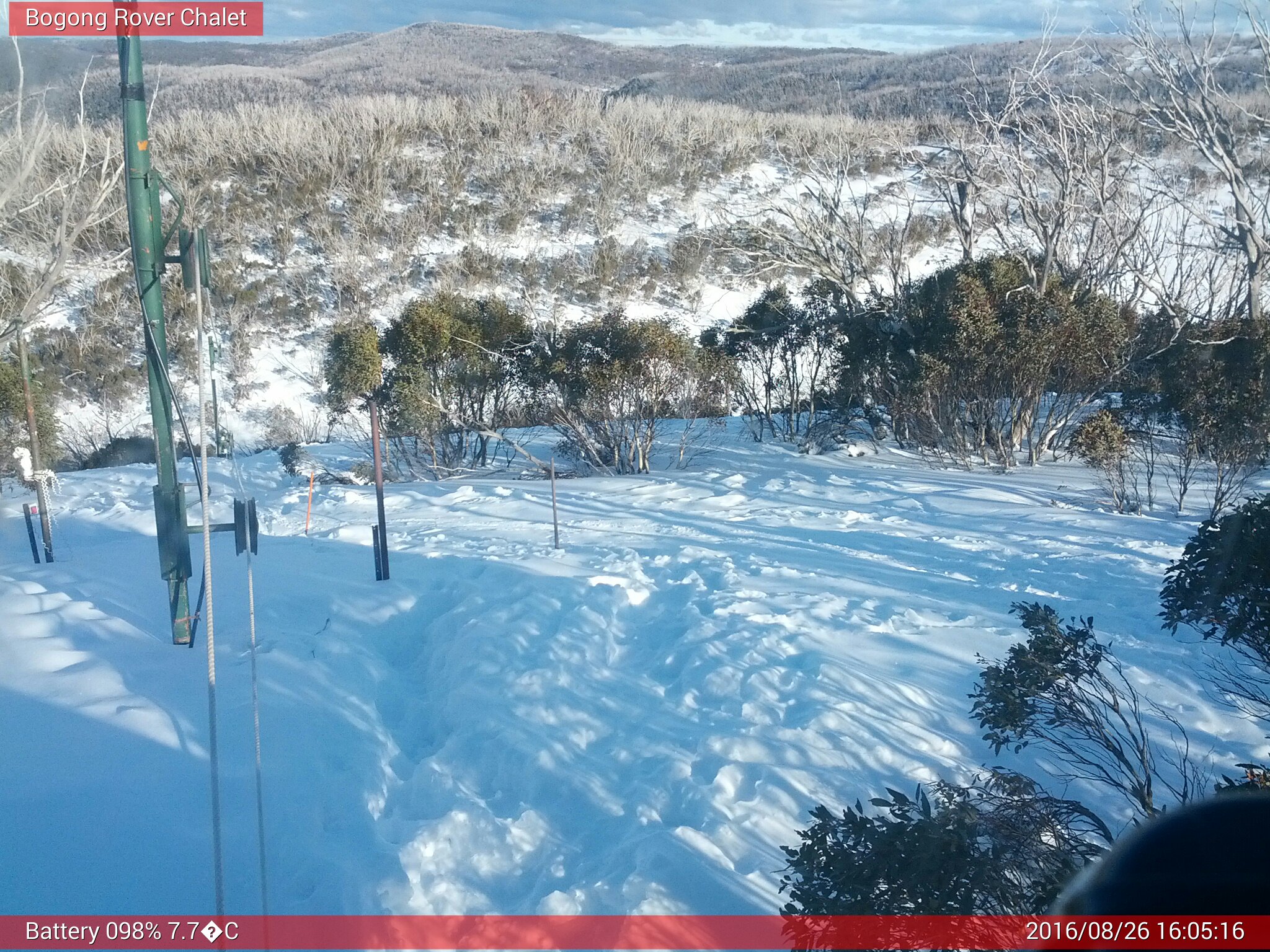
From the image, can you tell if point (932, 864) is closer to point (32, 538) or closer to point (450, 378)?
point (32, 538)

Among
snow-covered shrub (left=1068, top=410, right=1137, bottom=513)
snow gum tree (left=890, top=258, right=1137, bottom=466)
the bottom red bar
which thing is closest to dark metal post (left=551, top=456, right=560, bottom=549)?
the bottom red bar

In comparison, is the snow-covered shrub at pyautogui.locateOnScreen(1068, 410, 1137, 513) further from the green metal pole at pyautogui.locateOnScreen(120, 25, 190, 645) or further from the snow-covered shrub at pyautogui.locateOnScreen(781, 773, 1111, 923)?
the green metal pole at pyautogui.locateOnScreen(120, 25, 190, 645)

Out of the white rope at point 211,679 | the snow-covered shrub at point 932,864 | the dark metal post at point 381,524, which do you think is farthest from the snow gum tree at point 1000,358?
the white rope at point 211,679

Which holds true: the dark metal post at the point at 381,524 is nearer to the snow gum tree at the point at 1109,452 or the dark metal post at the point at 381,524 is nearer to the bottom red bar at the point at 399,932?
the bottom red bar at the point at 399,932

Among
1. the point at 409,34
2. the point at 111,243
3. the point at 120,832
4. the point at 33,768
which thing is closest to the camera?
the point at 120,832

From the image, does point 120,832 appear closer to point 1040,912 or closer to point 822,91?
point 1040,912

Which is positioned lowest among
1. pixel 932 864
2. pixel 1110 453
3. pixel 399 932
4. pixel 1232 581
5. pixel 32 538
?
pixel 399 932

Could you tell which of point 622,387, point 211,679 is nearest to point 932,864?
point 211,679

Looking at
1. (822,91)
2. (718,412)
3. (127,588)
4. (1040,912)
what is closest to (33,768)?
(127,588)
